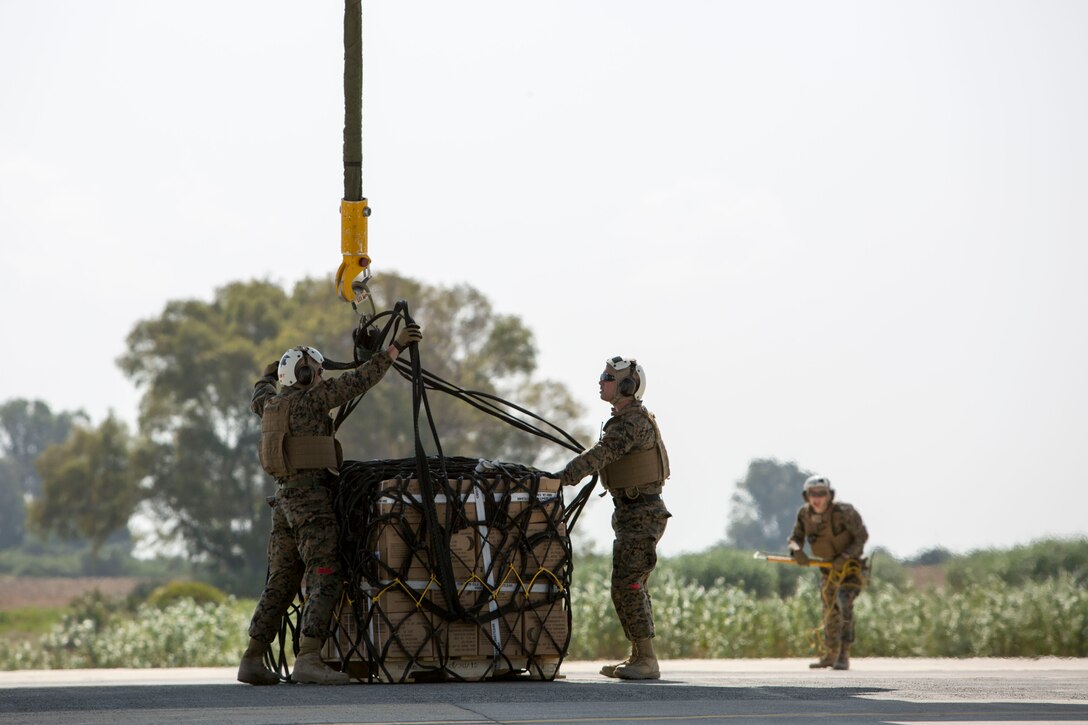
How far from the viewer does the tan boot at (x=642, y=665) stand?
1390 cm

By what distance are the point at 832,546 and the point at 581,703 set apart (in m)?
8.17

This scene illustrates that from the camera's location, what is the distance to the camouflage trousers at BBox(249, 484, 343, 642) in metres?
12.8

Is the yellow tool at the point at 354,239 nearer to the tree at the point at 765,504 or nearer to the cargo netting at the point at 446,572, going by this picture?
the cargo netting at the point at 446,572

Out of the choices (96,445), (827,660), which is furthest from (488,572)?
(96,445)

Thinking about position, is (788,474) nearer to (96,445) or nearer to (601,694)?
(96,445)

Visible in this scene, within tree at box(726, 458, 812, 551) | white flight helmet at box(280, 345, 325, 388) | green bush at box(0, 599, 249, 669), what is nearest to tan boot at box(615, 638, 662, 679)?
white flight helmet at box(280, 345, 325, 388)

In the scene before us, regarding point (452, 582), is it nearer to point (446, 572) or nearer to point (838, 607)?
point (446, 572)

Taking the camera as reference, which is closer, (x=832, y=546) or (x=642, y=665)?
(x=642, y=665)

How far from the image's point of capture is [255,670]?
13.3 metres

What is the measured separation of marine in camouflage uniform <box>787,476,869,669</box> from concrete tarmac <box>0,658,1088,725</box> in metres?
3.82

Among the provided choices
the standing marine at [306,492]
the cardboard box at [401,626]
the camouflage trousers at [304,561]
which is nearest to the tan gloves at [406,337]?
the standing marine at [306,492]

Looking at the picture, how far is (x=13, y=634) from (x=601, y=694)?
34573mm

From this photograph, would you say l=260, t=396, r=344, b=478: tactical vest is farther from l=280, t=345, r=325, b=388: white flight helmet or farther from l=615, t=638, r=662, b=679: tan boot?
l=615, t=638, r=662, b=679: tan boot

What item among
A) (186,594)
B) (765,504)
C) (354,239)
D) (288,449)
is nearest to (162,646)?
(354,239)
